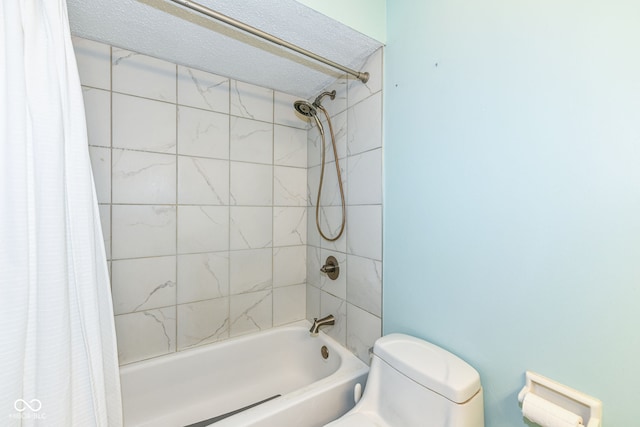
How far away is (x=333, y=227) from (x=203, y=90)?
102 centimetres

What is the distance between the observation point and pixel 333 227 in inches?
56.2

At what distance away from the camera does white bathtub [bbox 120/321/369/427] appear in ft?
3.12

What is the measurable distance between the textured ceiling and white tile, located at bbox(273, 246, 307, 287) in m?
1.03

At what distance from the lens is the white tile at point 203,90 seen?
131 centimetres

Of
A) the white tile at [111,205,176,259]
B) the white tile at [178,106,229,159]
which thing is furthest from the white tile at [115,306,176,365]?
the white tile at [178,106,229,159]

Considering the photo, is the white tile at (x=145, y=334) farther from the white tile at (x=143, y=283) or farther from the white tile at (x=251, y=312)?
the white tile at (x=251, y=312)

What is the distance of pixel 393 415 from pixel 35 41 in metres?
1.47

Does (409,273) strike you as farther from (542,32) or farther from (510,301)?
(542,32)

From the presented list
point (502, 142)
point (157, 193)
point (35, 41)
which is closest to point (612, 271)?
point (502, 142)

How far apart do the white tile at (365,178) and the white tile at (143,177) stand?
911 millimetres

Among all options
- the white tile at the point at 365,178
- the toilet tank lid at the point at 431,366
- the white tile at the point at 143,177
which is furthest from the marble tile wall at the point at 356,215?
the white tile at the point at 143,177

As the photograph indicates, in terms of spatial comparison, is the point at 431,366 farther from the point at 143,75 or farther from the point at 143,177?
the point at 143,75

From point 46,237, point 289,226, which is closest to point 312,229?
point 289,226

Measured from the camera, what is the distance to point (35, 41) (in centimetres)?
64
